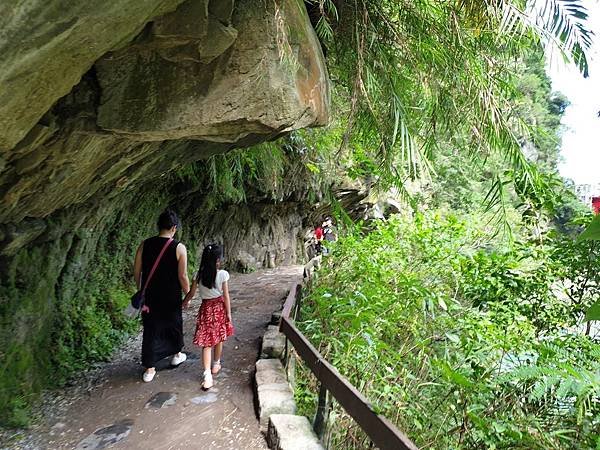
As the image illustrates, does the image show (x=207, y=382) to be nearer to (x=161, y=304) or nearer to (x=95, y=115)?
(x=161, y=304)

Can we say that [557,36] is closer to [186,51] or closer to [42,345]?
[186,51]

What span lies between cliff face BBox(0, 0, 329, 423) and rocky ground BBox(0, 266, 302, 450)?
0.97 feet

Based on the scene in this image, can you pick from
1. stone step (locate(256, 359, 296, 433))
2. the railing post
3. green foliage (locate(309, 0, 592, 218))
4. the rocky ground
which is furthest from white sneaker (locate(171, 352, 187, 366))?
green foliage (locate(309, 0, 592, 218))

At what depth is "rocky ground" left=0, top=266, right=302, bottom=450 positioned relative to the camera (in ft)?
11.0

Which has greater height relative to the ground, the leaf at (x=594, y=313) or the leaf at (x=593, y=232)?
the leaf at (x=593, y=232)

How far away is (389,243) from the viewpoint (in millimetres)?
7945

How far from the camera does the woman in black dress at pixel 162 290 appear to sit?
4.25 m

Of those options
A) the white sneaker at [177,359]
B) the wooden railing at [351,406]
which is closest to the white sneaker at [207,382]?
the white sneaker at [177,359]

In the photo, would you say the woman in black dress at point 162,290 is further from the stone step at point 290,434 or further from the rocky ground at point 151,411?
the stone step at point 290,434

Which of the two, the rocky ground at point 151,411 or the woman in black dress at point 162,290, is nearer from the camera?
the rocky ground at point 151,411

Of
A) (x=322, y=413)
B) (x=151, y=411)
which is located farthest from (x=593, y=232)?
(x=151, y=411)

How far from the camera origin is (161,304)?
441cm

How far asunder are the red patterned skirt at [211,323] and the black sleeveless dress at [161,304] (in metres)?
0.38

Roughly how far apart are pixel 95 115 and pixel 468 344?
3.27m
